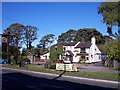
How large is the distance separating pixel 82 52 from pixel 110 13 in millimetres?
34043

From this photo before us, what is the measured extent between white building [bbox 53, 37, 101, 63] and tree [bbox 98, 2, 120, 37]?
29.2m

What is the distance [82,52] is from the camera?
81.6m

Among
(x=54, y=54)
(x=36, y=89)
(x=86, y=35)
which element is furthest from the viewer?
(x=86, y=35)

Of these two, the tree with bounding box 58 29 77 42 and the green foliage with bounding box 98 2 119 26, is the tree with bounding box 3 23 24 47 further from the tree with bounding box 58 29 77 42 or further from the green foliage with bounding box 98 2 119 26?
the green foliage with bounding box 98 2 119 26

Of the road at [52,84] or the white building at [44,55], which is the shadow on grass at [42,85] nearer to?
the road at [52,84]

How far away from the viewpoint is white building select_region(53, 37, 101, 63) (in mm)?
80250

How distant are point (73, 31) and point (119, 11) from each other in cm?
7447

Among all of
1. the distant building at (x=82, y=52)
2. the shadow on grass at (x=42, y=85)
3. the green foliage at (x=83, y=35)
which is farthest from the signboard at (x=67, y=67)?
the green foliage at (x=83, y=35)

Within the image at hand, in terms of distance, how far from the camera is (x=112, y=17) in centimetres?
4772

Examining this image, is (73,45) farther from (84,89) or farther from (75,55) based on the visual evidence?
(84,89)

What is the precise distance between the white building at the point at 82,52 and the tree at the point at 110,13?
2921 centimetres

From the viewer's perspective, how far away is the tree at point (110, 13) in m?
46.9

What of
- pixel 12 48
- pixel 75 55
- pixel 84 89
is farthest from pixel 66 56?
pixel 84 89

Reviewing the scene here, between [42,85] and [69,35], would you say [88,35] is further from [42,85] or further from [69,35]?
[42,85]
